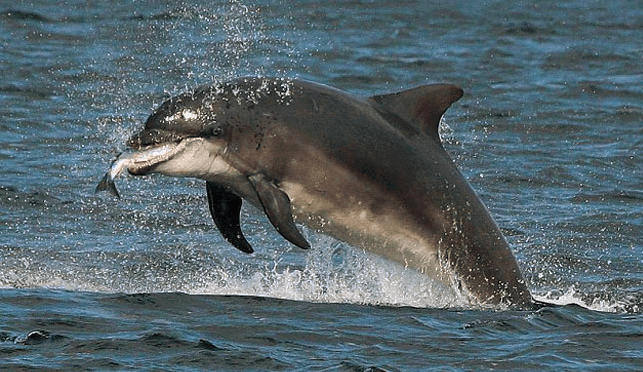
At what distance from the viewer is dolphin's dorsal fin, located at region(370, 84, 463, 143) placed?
36.7 feet

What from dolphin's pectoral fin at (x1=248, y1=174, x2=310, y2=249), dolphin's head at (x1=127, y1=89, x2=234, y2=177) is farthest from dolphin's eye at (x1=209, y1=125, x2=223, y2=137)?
dolphin's pectoral fin at (x1=248, y1=174, x2=310, y2=249)

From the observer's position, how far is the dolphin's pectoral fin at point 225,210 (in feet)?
36.6

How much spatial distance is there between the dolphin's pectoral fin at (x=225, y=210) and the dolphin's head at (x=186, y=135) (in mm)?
518

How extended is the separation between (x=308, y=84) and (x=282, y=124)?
0.54 meters

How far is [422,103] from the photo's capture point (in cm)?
1120

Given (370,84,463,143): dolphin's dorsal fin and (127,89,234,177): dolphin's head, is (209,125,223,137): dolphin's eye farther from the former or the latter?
(370,84,463,143): dolphin's dorsal fin

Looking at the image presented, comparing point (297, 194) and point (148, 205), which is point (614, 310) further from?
point (148, 205)

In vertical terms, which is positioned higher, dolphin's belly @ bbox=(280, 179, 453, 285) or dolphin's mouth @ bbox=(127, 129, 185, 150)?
dolphin's mouth @ bbox=(127, 129, 185, 150)

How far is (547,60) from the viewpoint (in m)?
27.4

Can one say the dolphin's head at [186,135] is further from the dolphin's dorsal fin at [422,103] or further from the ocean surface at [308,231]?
the dolphin's dorsal fin at [422,103]

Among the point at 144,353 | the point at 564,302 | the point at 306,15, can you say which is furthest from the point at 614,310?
the point at 306,15

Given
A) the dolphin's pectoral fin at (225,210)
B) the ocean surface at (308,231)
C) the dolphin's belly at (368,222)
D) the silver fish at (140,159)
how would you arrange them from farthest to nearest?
the dolphin's pectoral fin at (225,210) < the dolphin's belly at (368,222) < the silver fish at (140,159) < the ocean surface at (308,231)

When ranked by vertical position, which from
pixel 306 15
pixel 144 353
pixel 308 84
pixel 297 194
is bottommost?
pixel 144 353

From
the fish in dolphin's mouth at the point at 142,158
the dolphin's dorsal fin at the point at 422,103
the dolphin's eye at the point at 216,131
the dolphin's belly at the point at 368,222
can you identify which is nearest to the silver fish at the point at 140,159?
the fish in dolphin's mouth at the point at 142,158
